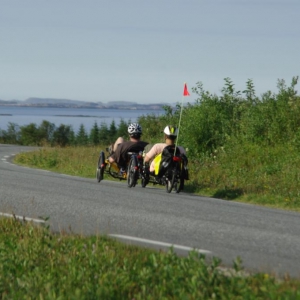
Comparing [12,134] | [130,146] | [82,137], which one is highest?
[130,146]

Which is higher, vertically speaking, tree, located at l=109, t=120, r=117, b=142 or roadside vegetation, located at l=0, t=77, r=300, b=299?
roadside vegetation, located at l=0, t=77, r=300, b=299

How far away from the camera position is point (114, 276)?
27.0 ft

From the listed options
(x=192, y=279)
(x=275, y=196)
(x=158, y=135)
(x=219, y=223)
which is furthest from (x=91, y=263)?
(x=158, y=135)

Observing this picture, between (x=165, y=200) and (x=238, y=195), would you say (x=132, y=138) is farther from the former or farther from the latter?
(x=165, y=200)

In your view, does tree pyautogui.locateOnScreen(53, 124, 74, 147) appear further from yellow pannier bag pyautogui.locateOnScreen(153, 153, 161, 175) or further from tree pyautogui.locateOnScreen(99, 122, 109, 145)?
yellow pannier bag pyautogui.locateOnScreen(153, 153, 161, 175)

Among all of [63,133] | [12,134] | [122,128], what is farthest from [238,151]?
[63,133]

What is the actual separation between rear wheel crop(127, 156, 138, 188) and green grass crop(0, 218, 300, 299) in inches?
399

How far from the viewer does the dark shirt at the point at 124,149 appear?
21234mm

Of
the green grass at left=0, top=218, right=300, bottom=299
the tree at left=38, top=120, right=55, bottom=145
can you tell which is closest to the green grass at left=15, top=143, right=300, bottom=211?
the green grass at left=0, top=218, right=300, bottom=299

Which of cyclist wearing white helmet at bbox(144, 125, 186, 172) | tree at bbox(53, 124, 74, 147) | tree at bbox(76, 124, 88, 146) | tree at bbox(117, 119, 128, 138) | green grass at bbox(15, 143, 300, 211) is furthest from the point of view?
tree at bbox(53, 124, 74, 147)

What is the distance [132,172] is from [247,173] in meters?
3.18

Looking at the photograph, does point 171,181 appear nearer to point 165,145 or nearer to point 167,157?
point 167,157

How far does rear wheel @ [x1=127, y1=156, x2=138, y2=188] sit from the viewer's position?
2011 centimetres

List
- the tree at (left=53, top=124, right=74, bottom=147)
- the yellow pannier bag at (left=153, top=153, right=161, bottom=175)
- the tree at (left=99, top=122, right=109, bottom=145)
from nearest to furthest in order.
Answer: the yellow pannier bag at (left=153, top=153, right=161, bottom=175)
the tree at (left=99, top=122, right=109, bottom=145)
the tree at (left=53, top=124, right=74, bottom=147)
